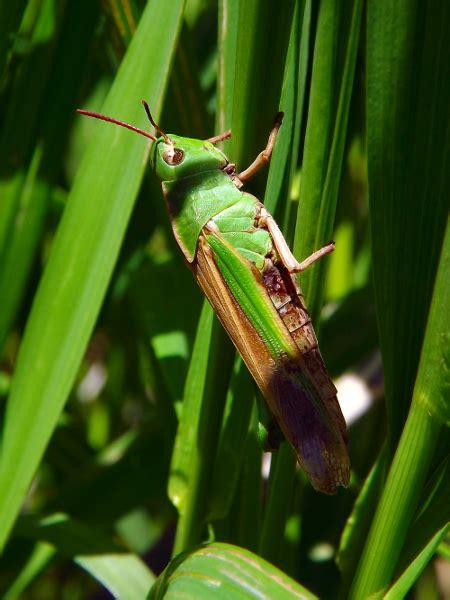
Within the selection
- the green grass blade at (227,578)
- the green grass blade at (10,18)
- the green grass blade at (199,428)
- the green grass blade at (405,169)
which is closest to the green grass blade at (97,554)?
the green grass blade at (199,428)

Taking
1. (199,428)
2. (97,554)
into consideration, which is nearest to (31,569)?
(97,554)

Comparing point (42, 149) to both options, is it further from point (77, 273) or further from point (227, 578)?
point (227, 578)

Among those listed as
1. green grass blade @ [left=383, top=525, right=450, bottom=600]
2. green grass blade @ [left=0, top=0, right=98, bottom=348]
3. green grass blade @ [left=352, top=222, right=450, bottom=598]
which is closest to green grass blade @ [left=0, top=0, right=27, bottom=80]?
green grass blade @ [left=0, top=0, right=98, bottom=348]

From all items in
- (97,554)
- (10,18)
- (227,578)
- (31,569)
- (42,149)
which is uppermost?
(10,18)

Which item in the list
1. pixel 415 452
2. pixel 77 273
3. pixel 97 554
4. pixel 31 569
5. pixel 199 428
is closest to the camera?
pixel 415 452

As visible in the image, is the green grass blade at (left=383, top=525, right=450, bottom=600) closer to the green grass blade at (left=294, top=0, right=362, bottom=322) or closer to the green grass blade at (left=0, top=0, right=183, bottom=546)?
the green grass blade at (left=294, top=0, right=362, bottom=322)

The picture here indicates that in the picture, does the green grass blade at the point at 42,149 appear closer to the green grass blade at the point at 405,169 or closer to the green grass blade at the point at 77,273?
the green grass blade at the point at 77,273

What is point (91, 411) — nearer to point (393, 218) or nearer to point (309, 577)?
point (309, 577)
